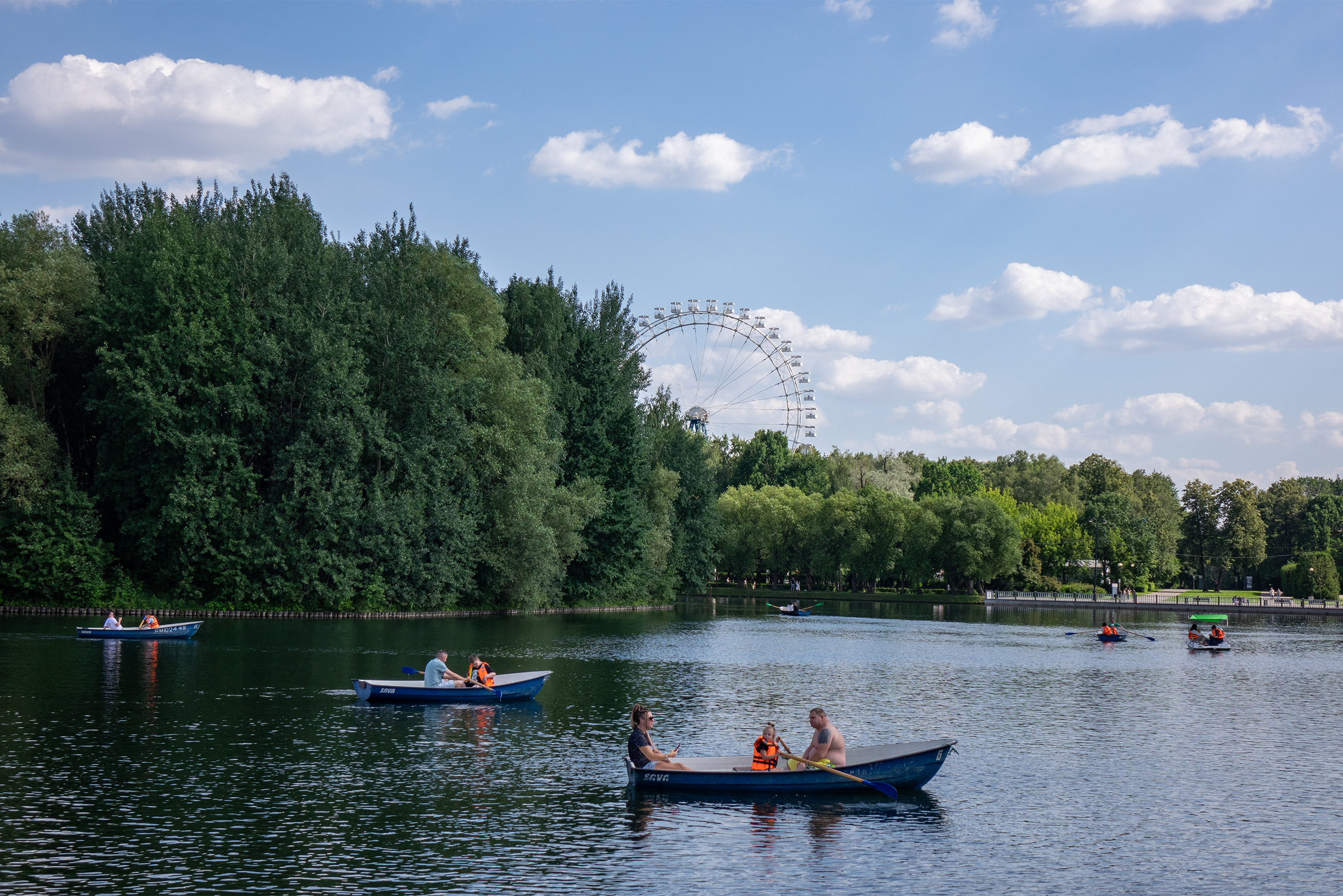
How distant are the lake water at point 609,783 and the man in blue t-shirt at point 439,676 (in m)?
0.74

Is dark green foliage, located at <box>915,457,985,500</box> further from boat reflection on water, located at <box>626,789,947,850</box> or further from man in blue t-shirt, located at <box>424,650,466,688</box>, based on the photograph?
boat reflection on water, located at <box>626,789,947,850</box>

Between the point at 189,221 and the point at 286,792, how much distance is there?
171 feet

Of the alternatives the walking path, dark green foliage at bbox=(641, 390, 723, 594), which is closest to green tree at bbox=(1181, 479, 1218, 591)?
the walking path

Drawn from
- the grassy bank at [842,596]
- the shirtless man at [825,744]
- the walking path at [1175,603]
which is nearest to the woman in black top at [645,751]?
the shirtless man at [825,744]

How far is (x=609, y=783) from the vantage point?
2230 cm

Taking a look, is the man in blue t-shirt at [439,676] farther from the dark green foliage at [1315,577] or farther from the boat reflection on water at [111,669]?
the dark green foliage at [1315,577]

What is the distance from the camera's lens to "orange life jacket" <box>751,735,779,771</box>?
2114 cm

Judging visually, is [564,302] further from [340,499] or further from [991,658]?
[991,658]

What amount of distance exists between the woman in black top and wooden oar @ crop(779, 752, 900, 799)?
84.1 inches

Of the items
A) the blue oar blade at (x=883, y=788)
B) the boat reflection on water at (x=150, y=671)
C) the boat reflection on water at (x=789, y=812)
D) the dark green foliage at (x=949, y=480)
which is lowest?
the boat reflection on water at (x=789, y=812)

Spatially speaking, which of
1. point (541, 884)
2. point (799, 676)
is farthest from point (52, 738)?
point (799, 676)

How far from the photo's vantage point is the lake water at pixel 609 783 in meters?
16.2

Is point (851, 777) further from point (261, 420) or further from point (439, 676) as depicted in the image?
point (261, 420)

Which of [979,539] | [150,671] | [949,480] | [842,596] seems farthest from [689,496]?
[150,671]
